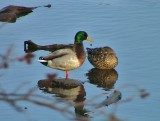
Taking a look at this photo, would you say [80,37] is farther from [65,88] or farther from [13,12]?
[13,12]

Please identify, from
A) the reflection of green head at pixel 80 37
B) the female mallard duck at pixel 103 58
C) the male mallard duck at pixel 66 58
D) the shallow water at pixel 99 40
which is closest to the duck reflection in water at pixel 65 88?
the shallow water at pixel 99 40

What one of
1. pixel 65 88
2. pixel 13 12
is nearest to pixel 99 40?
pixel 65 88

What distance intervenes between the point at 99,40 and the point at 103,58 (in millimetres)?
1245

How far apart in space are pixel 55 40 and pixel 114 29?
1252 millimetres

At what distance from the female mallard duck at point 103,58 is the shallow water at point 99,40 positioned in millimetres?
168

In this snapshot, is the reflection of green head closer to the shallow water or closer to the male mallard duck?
the male mallard duck

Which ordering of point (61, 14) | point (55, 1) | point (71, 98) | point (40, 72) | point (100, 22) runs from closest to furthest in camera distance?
point (71, 98), point (40, 72), point (100, 22), point (61, 14), point (55, 1)

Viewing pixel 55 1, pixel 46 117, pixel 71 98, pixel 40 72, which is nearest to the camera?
pixel 46 117

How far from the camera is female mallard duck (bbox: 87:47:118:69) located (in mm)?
11828

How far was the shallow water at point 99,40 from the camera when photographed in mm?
9615

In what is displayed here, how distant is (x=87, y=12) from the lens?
1548cm

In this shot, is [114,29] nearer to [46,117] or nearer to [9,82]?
[9,82]

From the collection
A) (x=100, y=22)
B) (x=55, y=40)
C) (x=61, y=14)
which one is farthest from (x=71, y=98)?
(x=61, y=14)

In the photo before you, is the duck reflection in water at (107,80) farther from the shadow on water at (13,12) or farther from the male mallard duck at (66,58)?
the shadow on water at (13,12)
